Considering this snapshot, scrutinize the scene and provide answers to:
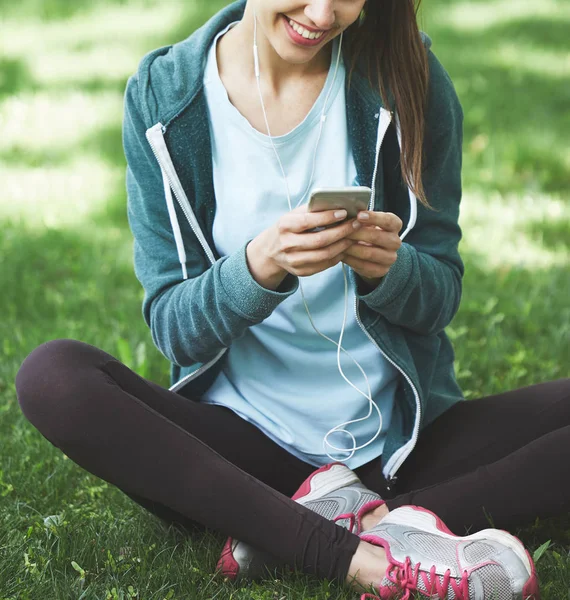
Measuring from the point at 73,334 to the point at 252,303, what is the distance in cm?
145

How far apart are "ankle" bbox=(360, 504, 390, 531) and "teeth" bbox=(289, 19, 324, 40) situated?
0.97 metres

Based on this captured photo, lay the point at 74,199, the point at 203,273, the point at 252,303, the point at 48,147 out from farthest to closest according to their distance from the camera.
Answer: the point at 48,147
the point at 74,199
the point at 203,273
the point at 252,303

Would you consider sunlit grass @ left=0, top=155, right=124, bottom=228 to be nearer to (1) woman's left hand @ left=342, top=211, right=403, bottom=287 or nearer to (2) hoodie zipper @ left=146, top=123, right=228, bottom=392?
(2) hoodie zipper @ left=146, top=123, right=228, bottom=392

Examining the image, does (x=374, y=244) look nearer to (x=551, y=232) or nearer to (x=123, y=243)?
(x=123, y=243)

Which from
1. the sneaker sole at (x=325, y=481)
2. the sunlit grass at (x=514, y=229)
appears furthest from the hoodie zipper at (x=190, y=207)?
the sunlit grass at (x=514, y=229)

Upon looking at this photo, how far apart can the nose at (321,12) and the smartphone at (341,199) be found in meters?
0.40

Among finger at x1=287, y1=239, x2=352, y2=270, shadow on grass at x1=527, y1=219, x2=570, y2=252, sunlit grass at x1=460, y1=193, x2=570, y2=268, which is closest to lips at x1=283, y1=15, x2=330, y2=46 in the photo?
finger at x1=287, y1=239, x2=352, y2=270

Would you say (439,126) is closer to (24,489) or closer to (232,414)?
(232,414)

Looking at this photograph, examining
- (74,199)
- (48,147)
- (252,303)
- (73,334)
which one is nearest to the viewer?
(252,303)

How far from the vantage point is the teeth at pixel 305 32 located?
6.47 ft

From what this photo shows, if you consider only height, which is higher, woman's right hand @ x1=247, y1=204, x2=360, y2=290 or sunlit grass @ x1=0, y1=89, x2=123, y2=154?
woman's right hand @ x1=247, y1=204, x2=360, y2=290

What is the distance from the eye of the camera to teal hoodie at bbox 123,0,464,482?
2057 mm

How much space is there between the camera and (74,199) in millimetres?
4324

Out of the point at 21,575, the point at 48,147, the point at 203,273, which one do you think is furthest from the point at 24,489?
the point at 48,147
